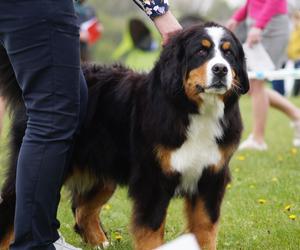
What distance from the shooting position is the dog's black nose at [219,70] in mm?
3322

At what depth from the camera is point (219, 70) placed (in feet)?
10.9

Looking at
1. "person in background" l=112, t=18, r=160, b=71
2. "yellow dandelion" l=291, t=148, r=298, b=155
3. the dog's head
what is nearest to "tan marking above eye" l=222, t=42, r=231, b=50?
the dog's head

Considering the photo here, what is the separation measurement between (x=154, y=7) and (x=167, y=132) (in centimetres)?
69

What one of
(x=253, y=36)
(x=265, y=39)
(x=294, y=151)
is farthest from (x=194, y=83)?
(x=294, y=151)

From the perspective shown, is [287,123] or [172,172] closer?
[172,172]

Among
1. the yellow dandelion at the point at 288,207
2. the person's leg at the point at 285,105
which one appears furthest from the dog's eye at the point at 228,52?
the person's leg at the point at 285,105

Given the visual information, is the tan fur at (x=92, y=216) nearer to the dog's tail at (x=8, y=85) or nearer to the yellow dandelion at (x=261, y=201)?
the dog's tail at (x=8, y=85)

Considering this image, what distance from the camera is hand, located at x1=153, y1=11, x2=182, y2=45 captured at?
3.45 meters

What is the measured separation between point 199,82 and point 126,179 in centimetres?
79

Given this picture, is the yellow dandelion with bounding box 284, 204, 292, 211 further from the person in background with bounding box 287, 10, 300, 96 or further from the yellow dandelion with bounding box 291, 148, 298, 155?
the person in background with bounding box 287, 10, 300, 96

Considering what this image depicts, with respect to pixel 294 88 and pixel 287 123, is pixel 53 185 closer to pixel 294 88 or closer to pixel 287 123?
pixel 287 123

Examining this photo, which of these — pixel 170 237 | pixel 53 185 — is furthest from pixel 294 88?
pixel 53 185

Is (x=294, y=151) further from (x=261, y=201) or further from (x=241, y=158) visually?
(x=261, y=201)

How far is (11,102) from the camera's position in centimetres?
367
